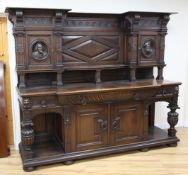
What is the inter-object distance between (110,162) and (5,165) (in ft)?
4.43

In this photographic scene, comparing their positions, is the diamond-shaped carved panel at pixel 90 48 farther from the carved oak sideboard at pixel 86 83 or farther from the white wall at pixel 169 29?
the white wall at pixel 169 29

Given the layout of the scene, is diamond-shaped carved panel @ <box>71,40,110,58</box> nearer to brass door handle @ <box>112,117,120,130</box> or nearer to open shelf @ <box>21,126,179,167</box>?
brass door handle @ <box>112,117,120,130</box>

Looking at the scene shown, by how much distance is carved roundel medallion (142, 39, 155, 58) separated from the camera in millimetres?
3830

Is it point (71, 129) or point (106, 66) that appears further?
point (106, 66)

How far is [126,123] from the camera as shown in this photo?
11.4 ft

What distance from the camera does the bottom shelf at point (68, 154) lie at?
122 inches

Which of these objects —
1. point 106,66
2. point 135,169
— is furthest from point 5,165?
point 106,66

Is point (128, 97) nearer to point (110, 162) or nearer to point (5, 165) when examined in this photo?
point (110, 162)

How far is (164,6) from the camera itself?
410cm

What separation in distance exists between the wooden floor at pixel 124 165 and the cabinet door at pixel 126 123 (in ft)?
0.73

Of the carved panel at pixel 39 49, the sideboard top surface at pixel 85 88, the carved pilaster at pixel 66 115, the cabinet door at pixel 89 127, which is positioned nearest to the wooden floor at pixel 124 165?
the cabinet door at pixel 89 127

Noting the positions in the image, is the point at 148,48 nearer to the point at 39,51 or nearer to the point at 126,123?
the point at 126,123

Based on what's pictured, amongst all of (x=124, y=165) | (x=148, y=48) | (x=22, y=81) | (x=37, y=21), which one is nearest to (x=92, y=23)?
(x=37, y=21)

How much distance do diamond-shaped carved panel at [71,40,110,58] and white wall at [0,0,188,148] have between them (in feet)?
1.71
